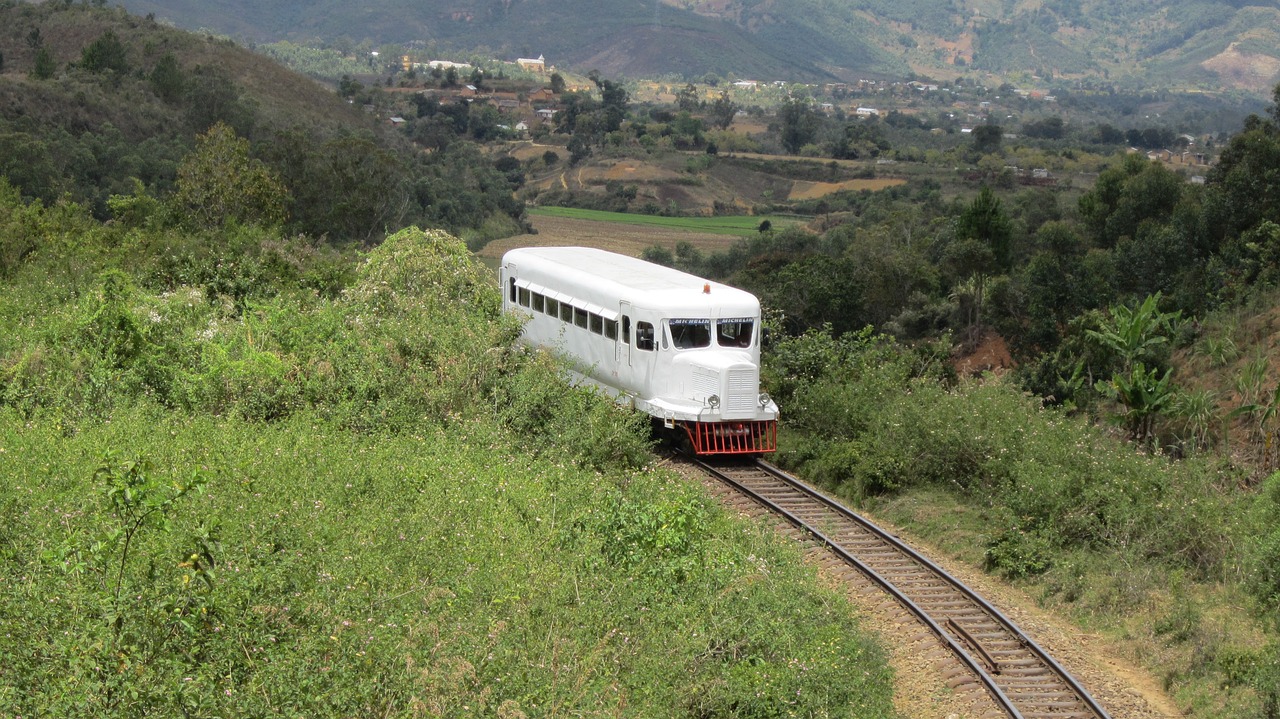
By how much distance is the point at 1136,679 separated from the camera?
12.3m

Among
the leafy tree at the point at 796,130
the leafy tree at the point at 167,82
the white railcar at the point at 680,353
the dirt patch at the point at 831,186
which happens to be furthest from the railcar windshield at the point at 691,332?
the leafy tree at the point at 796,130

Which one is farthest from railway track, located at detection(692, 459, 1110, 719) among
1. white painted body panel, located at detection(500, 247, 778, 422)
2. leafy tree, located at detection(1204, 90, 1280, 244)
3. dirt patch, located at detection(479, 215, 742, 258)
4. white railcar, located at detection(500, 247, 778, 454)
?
dirt patch, located at detection(479, 215, 742, 258)

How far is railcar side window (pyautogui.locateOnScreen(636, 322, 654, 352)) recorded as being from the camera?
59.6 ft

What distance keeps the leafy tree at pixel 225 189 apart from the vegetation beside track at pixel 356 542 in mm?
14569

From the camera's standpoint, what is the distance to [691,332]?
18219 mm

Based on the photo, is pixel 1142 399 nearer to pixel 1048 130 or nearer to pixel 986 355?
pixel 986 355

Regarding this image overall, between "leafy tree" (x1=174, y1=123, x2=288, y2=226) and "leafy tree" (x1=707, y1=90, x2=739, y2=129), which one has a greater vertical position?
"leafy tree" (x1=174, y1=123, x2=288, y2=226)

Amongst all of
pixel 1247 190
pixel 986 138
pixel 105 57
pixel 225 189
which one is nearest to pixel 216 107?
pixel 105 57

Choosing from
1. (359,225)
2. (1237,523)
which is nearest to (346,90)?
(359,225)

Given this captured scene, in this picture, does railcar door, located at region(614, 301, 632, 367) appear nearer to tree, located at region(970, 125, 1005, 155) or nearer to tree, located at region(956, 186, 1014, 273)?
tree, located at region(956, 186, 1014, 273)

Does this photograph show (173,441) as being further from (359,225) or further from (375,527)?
(359,225)

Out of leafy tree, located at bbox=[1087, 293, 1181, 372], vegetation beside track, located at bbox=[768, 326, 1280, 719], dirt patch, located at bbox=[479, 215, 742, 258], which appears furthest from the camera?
dirt patch, located at bbox=[479, 215, 742, 258]

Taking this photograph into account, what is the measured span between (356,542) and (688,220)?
7176 centimetres

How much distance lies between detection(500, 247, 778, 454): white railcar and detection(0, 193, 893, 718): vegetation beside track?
1281mm
